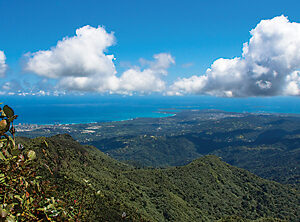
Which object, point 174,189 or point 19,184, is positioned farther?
point 174,189

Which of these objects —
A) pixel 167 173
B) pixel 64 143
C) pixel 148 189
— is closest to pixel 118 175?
pixel 148 189

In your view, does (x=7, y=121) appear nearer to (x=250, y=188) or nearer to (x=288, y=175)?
(x=250, y=188)

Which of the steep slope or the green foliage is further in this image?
the steep slope

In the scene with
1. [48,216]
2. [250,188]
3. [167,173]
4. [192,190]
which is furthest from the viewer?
[250,188]

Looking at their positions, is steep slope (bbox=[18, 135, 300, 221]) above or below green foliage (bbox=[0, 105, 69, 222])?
below

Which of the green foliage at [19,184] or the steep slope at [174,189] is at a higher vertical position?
the green foliage at [19,184]

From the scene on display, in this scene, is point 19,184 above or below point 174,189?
above

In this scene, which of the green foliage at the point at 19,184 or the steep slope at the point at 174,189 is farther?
the steep slope at the point at 174,189

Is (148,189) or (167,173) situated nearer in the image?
(148,189)
